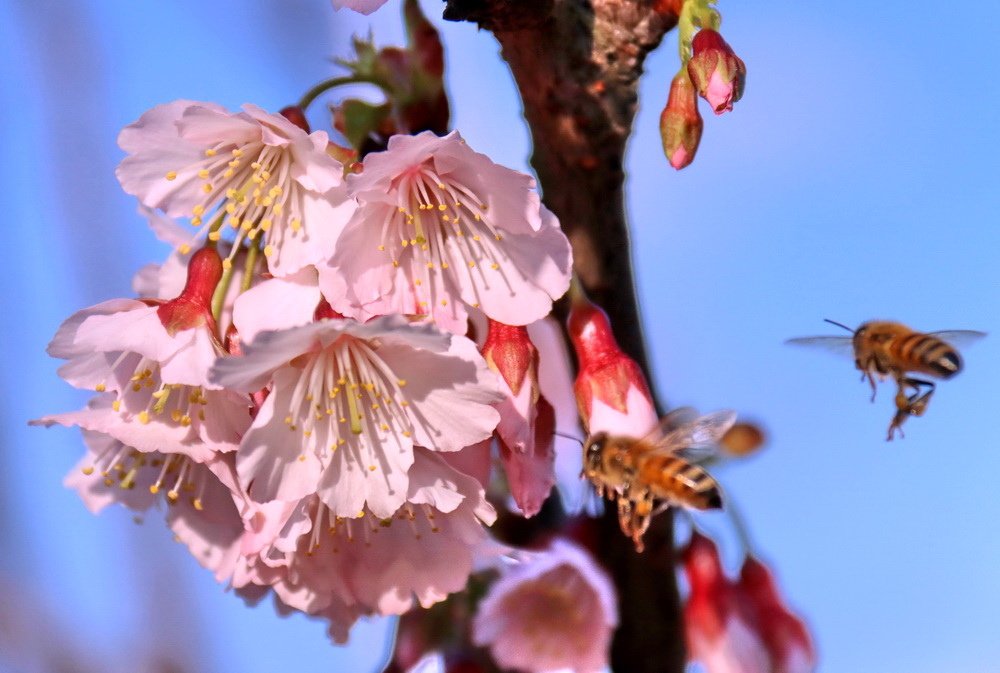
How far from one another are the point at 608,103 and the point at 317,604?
94 centimetres

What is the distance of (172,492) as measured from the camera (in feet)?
5.24

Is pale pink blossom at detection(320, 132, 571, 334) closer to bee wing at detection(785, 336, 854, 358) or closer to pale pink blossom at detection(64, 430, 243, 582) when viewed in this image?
pale pink blossom at detection(64, 430, 243, 582)

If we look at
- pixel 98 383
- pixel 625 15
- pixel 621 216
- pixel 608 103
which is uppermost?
pixel 625 15

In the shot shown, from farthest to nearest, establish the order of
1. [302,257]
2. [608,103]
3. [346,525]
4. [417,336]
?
1. [346,525]
2. [608,103]
3. [302,257]
4. [417,336]

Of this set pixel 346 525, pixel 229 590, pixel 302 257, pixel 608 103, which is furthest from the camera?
pixel 229 590

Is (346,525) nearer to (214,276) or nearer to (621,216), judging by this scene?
(214,276)

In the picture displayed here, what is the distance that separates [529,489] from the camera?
4.65 ft

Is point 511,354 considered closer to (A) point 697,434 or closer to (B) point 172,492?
(A) point 697,434

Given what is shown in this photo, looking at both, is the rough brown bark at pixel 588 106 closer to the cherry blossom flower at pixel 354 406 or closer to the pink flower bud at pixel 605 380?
the pink flower bud at pixel 605 380

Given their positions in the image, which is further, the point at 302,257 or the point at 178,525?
the point at 178,525

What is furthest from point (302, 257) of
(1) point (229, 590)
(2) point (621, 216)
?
(1) point (229, 590)

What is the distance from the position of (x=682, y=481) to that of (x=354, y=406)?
0.52 metres

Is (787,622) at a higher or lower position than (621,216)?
lower

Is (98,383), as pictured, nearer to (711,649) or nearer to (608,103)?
(608,103)
